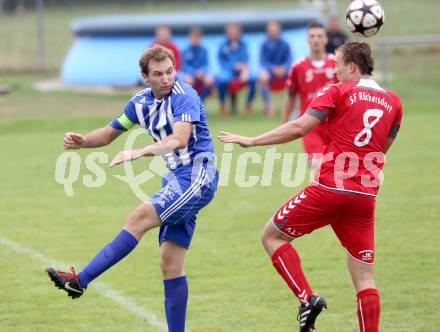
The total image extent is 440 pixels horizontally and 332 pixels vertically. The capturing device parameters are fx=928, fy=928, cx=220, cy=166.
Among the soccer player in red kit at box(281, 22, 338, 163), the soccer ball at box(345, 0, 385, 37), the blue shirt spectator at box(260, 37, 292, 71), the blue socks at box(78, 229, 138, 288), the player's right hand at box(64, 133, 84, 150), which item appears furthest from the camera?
the blue shirt spectator at box(260, 37, 292, 71)

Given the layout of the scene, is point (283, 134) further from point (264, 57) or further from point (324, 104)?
point (264, 57)

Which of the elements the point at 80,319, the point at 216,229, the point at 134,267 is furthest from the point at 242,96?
the point at 80,319

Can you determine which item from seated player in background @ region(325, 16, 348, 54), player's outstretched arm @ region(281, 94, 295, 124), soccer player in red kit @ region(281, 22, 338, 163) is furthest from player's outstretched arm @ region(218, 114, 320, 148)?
seated player in background @ region(325, 16, 348, 54)

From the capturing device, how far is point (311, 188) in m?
5.77

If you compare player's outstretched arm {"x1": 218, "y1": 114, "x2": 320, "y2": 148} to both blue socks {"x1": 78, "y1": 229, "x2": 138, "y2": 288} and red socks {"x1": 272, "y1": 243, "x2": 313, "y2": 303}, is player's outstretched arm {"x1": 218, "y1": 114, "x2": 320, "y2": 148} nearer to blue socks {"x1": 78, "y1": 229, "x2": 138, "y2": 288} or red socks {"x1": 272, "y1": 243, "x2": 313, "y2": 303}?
red socks {"x1": 272, "y1": 243, "x2": 313, "y2": 303}

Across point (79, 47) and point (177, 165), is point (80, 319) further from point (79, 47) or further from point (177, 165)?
point (79, 47)

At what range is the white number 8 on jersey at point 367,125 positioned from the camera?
5.58m

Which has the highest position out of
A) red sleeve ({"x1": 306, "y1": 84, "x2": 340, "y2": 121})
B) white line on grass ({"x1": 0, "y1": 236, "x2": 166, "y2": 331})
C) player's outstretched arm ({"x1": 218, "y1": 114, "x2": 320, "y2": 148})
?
red sleeve ({"x1": 306, "y1": 84, "x2": 340, "y2": 121})

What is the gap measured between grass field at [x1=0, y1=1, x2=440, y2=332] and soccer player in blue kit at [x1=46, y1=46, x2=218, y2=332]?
73 cm

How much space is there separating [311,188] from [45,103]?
15.3 m

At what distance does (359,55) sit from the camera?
5.66m

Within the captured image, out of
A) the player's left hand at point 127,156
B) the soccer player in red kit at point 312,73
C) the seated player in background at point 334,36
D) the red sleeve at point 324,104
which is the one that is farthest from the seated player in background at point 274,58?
the player's left hand at point 127,156

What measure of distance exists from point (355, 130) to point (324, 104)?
252 mm

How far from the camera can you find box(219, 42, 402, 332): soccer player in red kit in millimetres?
5566
